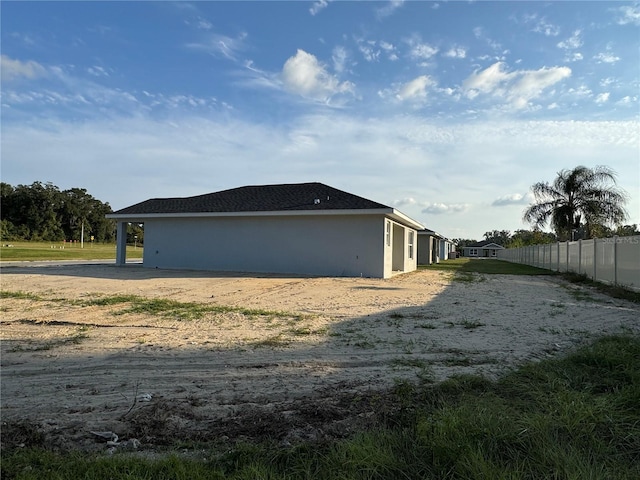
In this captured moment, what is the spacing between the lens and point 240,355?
554 centimetres

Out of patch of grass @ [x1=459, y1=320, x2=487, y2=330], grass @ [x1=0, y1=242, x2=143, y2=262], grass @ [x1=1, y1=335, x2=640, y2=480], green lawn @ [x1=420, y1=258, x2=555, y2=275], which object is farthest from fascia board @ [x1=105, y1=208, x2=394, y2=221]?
grass @ [x1=1, y1=335, x2=640, y2=480]

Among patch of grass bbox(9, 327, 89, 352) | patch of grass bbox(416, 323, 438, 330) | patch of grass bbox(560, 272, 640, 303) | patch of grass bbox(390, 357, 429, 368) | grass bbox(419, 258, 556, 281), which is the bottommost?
patch of grass bbox(9, 327, 89, 352)

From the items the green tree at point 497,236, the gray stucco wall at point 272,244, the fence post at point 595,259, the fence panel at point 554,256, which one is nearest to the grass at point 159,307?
the gray stucco wall at point 272,244

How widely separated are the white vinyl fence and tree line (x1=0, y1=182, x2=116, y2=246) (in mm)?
61456

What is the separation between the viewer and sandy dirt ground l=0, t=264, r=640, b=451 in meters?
3.47

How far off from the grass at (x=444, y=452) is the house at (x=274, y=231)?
47.2ft

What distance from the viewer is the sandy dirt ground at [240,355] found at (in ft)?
11.4

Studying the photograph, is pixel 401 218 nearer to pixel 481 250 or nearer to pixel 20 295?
pixel 20 295

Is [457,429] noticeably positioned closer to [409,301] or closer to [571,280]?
[409,301]

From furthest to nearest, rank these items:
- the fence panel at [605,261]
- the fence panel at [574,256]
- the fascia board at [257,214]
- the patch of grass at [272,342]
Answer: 1. the fence panel at [574,256]
2. the fascia board at [257,214]
3. the fence panel at [605,261]
4. the patch of grass at [272,342]

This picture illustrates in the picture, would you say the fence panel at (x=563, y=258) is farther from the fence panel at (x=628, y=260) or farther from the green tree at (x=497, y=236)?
the green tree at (x=497, y=236)

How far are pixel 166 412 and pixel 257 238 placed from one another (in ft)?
55.9

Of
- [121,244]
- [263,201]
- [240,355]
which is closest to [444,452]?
[240,355]

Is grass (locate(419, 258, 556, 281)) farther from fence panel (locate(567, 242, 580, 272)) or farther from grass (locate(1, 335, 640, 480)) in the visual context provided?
grass (locate(1, 335, 640, 480))
